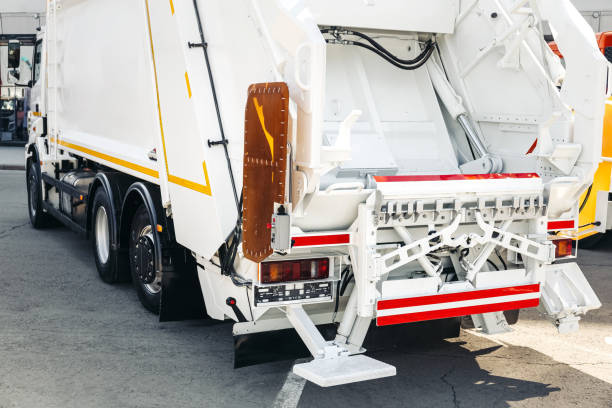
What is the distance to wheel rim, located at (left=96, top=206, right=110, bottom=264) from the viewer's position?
6.89 metres

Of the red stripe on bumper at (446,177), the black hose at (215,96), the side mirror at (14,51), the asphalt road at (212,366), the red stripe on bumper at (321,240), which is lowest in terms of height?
the asphalt road at (212,366)

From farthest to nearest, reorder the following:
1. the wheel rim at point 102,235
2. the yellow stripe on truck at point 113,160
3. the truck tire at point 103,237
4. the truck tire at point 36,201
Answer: the truck tire at point 36,201, the wheel rim at point 102,235, the truck tire at point 103,237, the yellow stripe on truck at point 113,160

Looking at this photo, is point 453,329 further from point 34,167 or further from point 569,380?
point 34,167

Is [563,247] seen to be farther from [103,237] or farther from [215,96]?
[103,237]

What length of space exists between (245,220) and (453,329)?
201 centimetres

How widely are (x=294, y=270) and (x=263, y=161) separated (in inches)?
26.9

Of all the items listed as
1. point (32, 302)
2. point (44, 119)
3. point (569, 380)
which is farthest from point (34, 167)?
point (569, 380)

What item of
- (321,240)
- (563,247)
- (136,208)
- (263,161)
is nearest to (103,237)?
(136,208)

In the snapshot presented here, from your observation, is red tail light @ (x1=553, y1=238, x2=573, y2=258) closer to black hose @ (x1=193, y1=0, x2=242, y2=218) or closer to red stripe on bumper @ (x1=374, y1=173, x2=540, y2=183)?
red stripe on bumper @ (x1=374, y1=173, x2=540, y2=183)

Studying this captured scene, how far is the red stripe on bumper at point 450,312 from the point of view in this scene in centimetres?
399

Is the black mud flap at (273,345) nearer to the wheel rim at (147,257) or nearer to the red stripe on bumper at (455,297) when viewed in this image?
the red stripe on bumper at (455,297)

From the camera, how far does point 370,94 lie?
5184mm

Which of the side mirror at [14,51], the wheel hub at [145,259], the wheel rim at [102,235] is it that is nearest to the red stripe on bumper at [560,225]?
the wheel hub at [145,259]

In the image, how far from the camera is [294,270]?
4035mm
